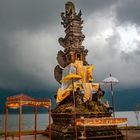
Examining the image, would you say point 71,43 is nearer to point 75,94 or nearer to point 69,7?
point 69,7

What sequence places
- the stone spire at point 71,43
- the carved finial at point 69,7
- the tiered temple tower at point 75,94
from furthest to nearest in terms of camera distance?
the carved finial at point 69,7 < the stone spire at point 71,43 < the tiered temple tower at point 75,94

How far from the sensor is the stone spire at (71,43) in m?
34.0

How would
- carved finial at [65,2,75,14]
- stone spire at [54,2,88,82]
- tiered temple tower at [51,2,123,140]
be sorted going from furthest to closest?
carved finial at [65,2,75,14] < stone spire at [54,2,88,82] < tiered temple tower at [51,2,123,140]

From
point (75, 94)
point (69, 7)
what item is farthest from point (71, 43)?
point (75, 94)

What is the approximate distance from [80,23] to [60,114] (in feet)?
46.8

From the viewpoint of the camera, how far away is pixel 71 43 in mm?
34344

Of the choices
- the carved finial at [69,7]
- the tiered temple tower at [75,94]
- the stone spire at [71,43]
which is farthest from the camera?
the carved finial at [69,7]

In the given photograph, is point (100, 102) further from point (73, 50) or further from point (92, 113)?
point (73, 50)

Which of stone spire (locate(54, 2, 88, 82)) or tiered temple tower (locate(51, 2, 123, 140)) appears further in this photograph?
stone spire (locate(54, 2, 88, 82))

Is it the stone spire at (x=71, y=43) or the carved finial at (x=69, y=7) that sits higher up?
the carved finial at (x=69, y=7)

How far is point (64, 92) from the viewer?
98.8 ft

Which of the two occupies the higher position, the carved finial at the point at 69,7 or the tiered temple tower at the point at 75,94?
the carved finial at the point at 69,7

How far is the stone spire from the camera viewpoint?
3397 centimetres

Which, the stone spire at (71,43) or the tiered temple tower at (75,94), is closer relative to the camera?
the tiered temple tower at (75,94)
